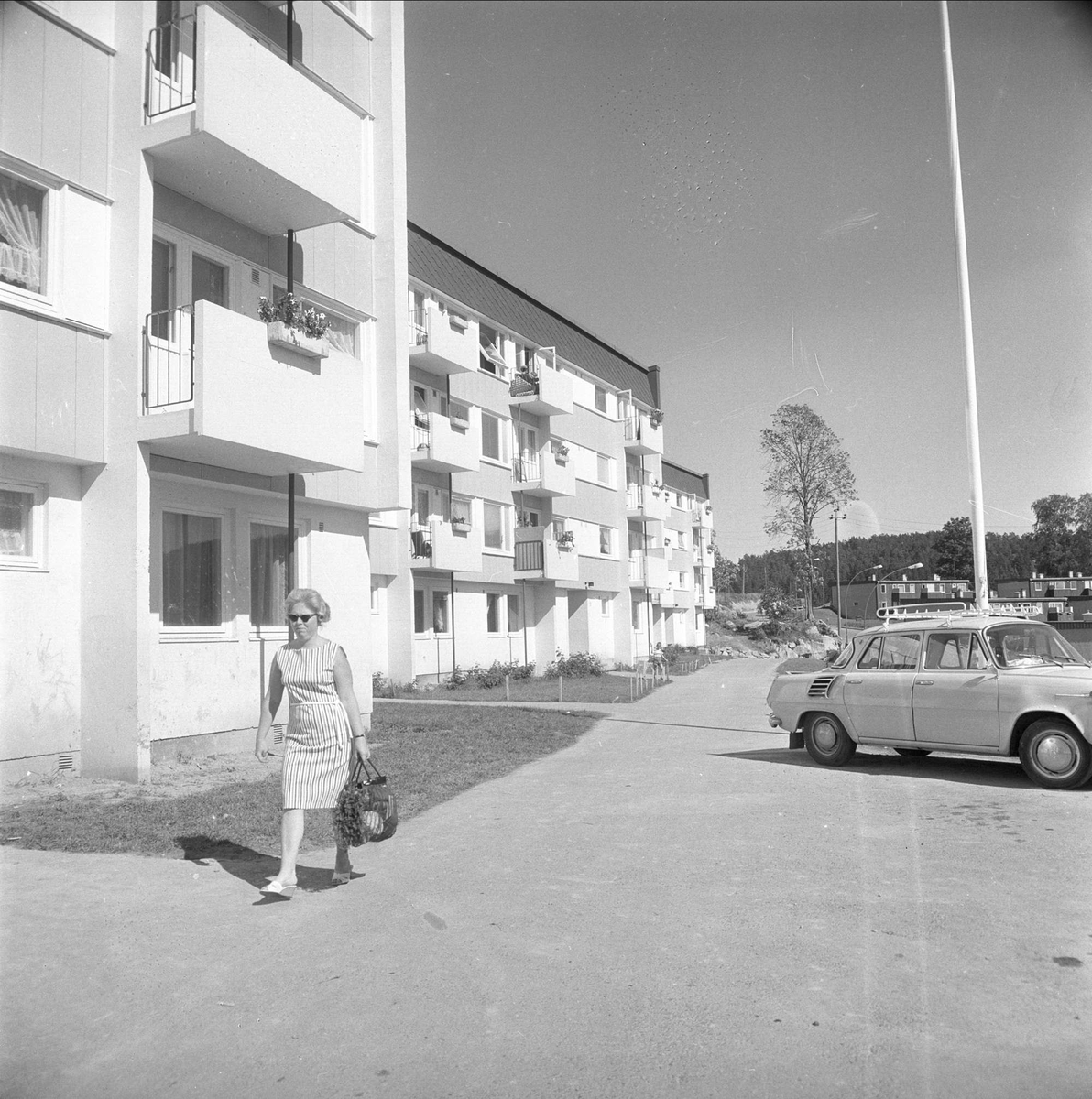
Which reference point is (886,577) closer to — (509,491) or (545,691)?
(509,491)

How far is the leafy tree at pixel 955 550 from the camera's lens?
810 inches

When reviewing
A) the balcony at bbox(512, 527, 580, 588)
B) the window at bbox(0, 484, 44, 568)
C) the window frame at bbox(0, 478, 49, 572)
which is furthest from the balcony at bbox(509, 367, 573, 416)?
the window at bbox(0, 484, 44, 568)

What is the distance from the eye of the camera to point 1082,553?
17703mm

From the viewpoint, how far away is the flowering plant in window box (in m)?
12.0

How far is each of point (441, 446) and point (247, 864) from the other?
75.5ft

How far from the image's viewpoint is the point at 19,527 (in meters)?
10.3

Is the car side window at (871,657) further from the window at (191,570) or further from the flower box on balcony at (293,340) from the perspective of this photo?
the window at (191,570)

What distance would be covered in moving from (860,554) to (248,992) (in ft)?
119

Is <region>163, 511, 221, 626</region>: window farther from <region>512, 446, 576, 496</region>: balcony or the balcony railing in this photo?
<region>512, 446, 576, 496</region>: balcony

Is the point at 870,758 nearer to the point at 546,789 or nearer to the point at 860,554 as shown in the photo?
the point at 546,789

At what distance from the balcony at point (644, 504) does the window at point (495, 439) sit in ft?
38.0

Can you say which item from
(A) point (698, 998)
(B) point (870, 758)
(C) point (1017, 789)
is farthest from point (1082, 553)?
(A) point (698, 998)

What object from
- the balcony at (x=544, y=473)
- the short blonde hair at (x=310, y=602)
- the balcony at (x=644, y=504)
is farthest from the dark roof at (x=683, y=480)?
the short blonde hair at (x=310, y=602)

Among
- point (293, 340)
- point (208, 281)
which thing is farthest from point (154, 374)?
point (208, 281)
